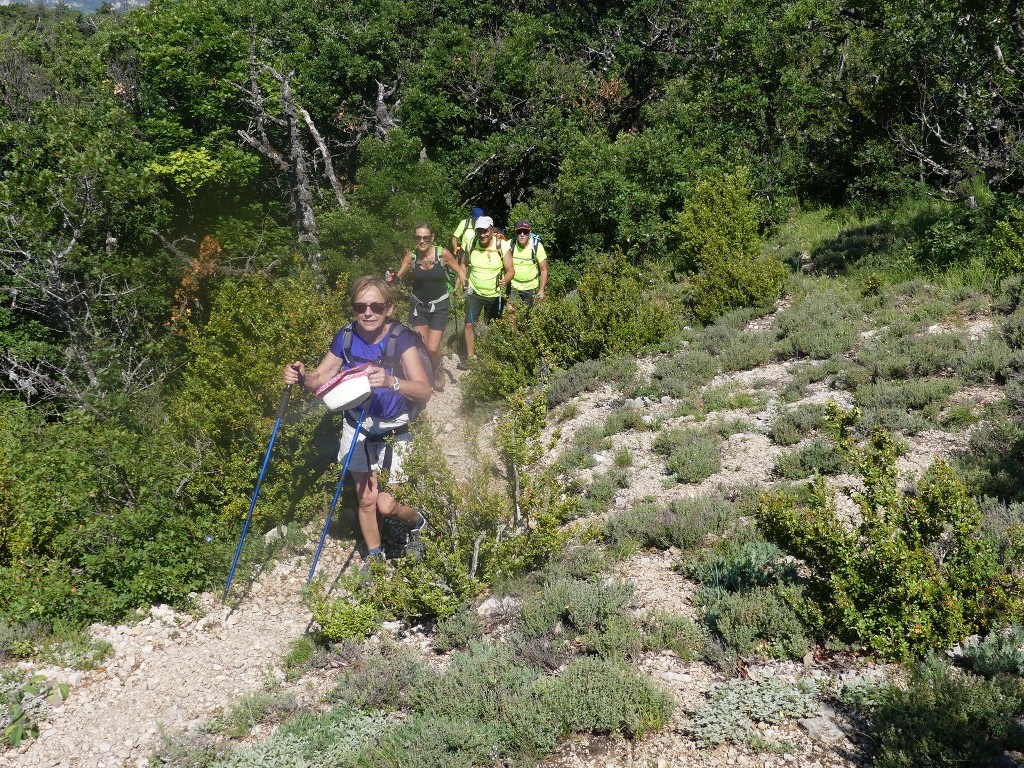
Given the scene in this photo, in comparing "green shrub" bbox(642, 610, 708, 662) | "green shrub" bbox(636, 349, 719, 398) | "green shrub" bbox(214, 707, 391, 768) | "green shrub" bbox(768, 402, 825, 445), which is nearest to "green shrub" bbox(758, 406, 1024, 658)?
"green shrub" bbox(642, 610, 708, 662)

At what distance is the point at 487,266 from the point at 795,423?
13.1 ft

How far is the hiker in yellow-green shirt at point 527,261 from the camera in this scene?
9086 millimetres

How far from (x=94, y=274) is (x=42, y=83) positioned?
14.0 metres

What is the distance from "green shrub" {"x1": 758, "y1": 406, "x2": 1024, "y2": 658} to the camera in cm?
376

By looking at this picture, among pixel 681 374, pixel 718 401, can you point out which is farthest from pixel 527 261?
pixel 718 401

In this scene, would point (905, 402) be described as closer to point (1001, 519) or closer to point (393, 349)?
point (1001, 519)

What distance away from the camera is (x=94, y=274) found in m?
12.4

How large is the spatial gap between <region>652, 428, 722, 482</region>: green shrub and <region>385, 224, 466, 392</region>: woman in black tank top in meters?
2.94

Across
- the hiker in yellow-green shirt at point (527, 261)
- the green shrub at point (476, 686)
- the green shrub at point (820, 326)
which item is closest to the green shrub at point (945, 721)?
the green shrub at point (476, 686)

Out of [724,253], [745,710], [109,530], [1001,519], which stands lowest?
[745,710]

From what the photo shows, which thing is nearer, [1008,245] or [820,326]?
[820,326]

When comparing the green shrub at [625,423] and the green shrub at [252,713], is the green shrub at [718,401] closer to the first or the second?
the green shrub at [625,423]

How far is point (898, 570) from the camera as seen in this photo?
12.4ft

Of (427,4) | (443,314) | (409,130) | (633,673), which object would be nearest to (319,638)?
(633,673)
